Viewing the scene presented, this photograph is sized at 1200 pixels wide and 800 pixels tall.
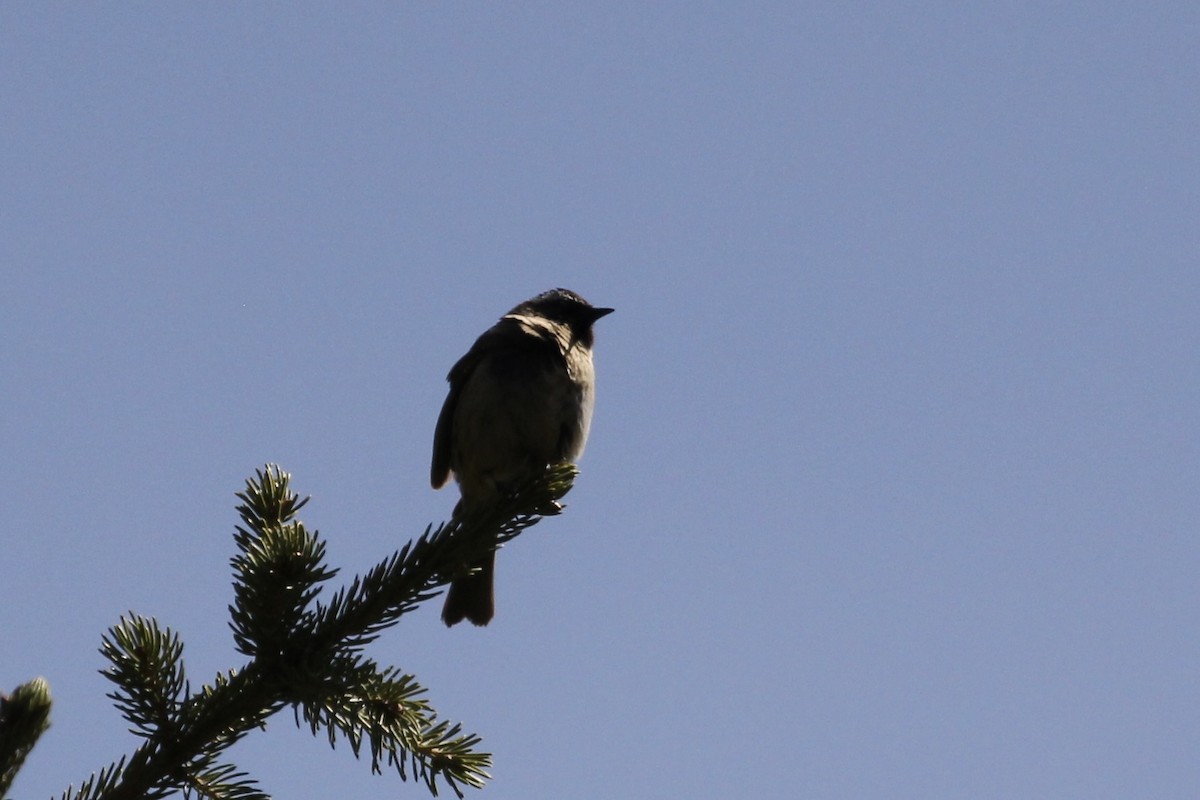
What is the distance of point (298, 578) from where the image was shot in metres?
2.82

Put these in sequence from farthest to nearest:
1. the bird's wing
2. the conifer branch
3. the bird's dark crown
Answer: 1. the bird's dark crown
2. the bird's wing
3. the conifer branch

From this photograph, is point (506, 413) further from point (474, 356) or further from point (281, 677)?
point (281, 677)

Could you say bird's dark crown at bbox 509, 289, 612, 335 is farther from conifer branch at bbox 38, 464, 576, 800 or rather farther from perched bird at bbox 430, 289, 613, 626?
conifer branch at bbox 38, 464, 576, 800

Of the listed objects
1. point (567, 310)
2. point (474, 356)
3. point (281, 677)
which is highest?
point (567, 310)

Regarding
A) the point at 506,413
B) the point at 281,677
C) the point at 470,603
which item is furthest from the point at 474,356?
the point at 281,677

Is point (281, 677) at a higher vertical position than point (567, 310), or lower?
lower

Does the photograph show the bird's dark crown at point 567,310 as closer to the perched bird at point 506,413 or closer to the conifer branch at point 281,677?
the perched bird at point 506,413

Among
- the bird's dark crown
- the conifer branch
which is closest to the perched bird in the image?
the bird's dark crown

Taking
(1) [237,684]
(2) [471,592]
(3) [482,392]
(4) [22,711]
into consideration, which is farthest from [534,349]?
(4) [22,711]

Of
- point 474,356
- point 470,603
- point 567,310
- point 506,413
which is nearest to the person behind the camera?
point 470,603

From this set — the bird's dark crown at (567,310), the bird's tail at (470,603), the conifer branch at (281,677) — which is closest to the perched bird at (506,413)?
the bird's tail at (470,603)

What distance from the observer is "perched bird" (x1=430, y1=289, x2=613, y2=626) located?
6.98 meters

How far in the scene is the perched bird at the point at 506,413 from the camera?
698cm

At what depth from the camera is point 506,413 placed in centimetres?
699
